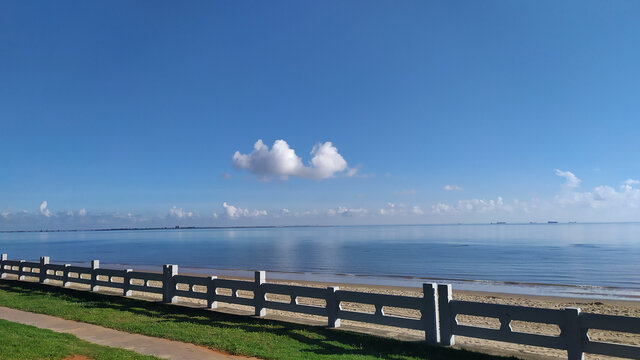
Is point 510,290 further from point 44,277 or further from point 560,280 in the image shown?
point 44,277

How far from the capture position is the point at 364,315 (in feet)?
30.6

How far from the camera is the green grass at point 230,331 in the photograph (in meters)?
7.94

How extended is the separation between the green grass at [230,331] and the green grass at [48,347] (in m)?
1.29

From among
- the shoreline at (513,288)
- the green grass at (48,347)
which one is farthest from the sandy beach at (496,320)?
the green grass at (48,347)

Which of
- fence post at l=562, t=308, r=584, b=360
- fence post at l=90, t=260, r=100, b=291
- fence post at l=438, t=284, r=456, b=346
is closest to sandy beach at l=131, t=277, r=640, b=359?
fence post at l=438, t=284, r=456, b=346

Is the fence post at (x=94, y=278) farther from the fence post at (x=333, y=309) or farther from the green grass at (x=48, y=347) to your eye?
the fence post at (x=333, y=309)

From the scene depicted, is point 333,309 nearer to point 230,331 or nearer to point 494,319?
point 230,331

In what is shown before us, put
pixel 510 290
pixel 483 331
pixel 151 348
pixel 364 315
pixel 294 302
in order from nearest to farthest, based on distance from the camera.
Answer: pixel 483 331, pixel 151 348, pixel 364 315, pixel 294 302, pixel 510 290

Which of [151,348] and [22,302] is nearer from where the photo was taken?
[151,348]

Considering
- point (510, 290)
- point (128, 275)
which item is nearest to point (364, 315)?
point (128, 275)

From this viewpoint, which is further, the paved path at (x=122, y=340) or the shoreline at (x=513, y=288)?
the shoreline at (x=513, y=288)

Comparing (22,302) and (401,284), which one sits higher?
(22,302)

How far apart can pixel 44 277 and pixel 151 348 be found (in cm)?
1280

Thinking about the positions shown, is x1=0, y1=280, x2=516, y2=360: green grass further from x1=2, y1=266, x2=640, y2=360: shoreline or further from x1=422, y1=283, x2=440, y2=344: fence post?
x1=2, y1=266, x2=640, y2=360: shoreline
